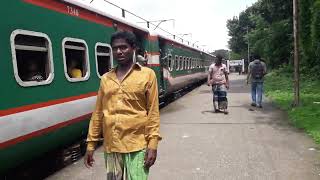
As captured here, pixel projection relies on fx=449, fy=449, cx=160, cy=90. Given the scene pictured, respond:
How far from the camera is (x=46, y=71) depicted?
6.54 meters

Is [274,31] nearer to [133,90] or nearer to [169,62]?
[169,62]

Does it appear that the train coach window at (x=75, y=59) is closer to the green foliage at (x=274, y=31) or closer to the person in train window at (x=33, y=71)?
the person in train window at (x=33, y=71)

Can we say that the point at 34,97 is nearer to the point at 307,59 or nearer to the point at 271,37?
the point at 307,59

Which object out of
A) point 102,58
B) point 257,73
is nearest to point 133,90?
point 102,58

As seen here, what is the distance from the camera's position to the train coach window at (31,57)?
564 cm

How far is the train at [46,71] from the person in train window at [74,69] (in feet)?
0.20

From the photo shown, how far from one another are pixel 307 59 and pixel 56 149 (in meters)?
24.6

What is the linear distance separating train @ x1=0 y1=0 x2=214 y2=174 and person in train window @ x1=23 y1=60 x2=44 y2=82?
1 cm

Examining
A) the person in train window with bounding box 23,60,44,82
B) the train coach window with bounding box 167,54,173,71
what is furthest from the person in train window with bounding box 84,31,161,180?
the train coach window with bounding box 167,54,173,71

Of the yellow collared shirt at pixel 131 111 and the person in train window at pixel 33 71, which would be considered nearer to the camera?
the yellow collared shirt at pixel 131 111

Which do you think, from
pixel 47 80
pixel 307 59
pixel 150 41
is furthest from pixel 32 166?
pixel 307 59

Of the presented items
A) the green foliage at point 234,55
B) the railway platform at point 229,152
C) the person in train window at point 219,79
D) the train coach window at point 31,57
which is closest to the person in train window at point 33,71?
the train coach window at point 31,57

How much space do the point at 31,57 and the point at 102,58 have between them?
3.04m

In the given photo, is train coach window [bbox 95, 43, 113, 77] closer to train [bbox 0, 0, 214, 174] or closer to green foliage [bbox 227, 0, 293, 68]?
train [bbox 0, 0, 214, 174]
